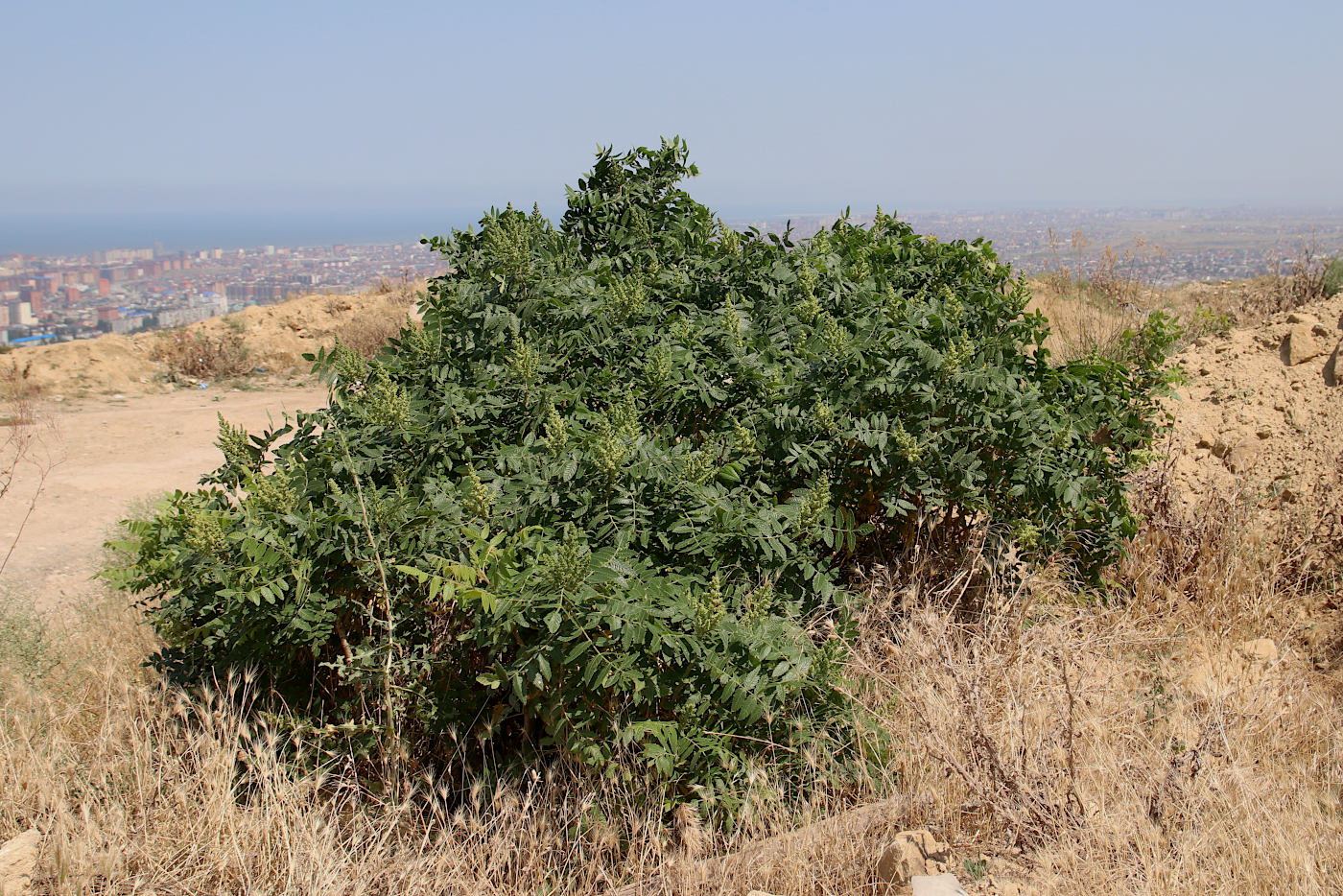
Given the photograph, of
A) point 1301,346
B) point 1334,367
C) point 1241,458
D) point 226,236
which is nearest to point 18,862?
point 1241,458

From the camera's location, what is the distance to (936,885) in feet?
6.86

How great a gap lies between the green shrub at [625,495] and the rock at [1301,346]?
7.10ft

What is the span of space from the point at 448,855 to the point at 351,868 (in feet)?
0.85

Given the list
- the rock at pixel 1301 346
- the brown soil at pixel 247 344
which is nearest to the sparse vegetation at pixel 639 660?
the rock at pixel 1301 346

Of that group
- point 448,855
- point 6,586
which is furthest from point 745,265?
point 6,586

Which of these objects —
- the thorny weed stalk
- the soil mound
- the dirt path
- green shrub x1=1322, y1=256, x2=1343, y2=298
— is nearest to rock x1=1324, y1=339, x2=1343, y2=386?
the soil mound

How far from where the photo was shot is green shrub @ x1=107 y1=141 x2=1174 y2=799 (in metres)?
2.41

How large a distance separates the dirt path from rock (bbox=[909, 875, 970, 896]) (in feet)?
10.9

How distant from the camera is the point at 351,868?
7.70 ft

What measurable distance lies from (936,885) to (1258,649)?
101 inches

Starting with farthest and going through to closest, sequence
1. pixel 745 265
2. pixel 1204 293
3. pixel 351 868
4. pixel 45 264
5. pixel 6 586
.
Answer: pixel 45 264
pixel 1204 293
pixel 6 586
pixel 745 265
pixel 351 868

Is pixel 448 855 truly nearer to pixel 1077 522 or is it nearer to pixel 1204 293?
pixel 1077 522

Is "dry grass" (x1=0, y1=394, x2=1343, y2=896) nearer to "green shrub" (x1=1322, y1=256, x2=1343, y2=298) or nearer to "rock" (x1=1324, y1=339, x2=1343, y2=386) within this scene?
"rock" (x1=1324, y1=339, x2=1343, y2=386)

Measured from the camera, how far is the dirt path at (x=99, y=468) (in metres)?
5.75
